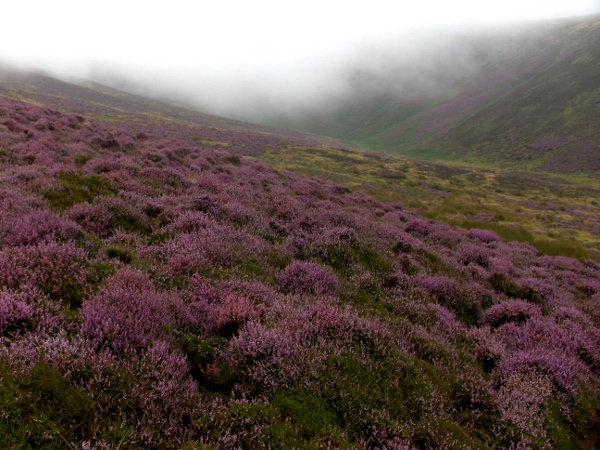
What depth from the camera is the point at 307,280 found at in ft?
23.4

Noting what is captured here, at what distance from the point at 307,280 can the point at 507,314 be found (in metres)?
5.62

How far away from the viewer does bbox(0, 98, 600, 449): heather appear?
3.17m

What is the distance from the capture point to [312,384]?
402 centimetres

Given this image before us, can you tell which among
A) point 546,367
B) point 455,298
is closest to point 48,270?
point 546,367

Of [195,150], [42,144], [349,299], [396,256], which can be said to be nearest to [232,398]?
[349,299]

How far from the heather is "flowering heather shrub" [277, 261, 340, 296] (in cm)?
5

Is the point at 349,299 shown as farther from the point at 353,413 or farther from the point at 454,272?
the point at 454,272

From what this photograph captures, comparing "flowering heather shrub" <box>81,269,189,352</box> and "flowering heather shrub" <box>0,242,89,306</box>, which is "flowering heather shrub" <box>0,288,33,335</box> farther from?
"flowering heather shrub" <box>81,269,189,352</box>

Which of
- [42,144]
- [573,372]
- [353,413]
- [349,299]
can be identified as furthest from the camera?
[42,144]

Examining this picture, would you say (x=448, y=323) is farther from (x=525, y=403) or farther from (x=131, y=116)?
(x=131, y=116)

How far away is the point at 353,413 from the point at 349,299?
10.5 feet

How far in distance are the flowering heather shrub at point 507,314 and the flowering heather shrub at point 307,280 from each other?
14.4 feet

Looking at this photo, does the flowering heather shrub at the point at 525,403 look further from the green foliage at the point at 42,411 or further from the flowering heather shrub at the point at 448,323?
the green foliage at the point at 42,411

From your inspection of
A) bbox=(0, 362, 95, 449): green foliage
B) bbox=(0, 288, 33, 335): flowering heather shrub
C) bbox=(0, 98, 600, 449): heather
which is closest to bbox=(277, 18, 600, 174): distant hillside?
bbox=(0, 98, 600, 449): heather
